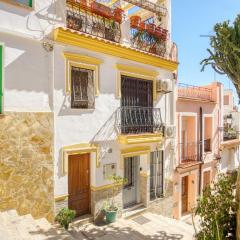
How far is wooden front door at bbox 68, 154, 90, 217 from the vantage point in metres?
9.14

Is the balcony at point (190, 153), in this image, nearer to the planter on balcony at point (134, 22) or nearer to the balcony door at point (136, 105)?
the balcony door at point (136, 105)

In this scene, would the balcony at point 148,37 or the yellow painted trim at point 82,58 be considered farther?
the balcony at point 148,37

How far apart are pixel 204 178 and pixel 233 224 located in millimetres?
9605

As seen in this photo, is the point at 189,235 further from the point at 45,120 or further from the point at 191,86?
the point at 191,86

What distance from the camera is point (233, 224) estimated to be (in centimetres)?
682

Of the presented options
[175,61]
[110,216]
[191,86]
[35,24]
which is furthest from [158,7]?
[110,216]

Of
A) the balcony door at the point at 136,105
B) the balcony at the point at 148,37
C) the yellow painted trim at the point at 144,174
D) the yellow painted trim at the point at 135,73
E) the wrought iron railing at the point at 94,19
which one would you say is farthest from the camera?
the yellow painted trim at the point at 144,174

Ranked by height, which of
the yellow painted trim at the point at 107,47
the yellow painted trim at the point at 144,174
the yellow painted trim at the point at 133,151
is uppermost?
the yellow painted trim at the point at 107,47

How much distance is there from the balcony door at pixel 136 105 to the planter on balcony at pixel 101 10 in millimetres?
2702

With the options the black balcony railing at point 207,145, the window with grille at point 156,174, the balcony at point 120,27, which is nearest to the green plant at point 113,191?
the window with grille at point 156,174

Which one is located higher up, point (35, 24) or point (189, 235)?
point (35, 24)

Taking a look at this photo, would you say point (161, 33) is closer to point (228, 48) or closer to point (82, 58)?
point (82, 58)

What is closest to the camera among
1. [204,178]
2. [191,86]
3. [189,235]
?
[189,235]

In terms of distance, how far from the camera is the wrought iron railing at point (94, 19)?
9359 millimetres
